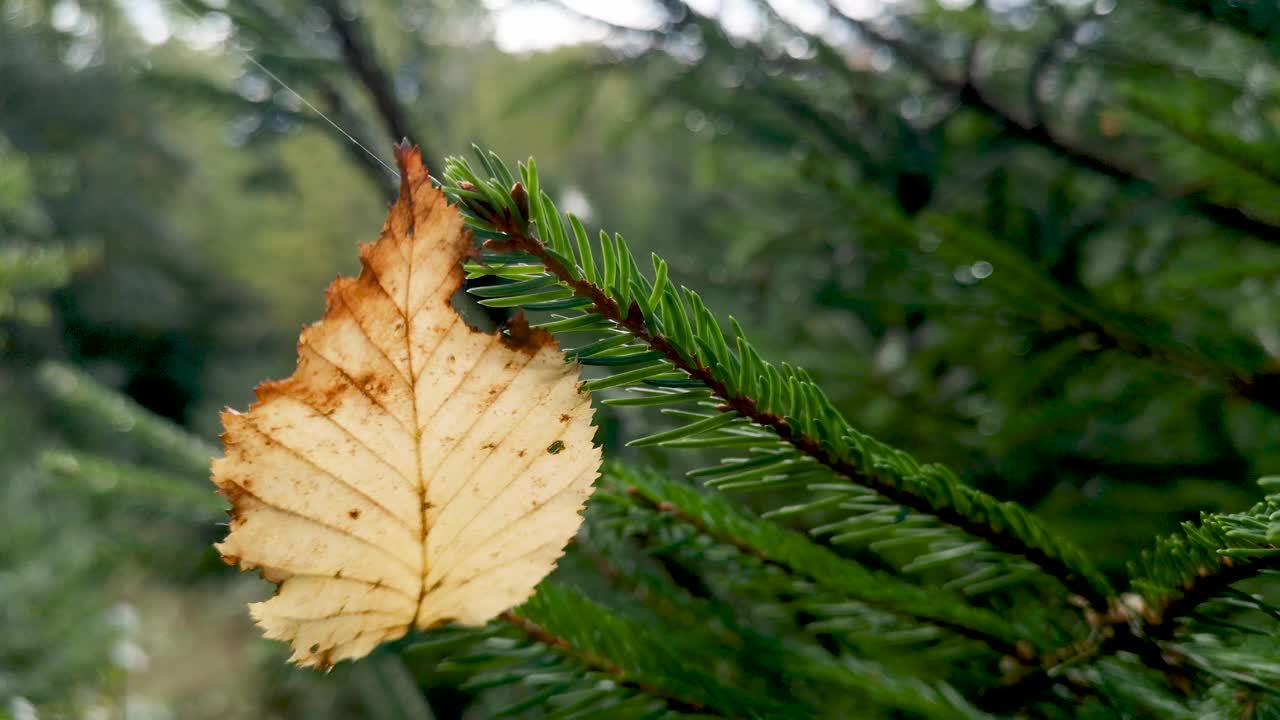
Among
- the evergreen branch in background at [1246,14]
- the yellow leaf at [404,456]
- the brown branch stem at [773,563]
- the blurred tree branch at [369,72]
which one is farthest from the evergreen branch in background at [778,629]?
the blurred tree branch at [369,72]

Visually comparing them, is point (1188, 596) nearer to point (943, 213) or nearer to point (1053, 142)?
point (943, 213)

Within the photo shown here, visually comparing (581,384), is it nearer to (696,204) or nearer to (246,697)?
(696,204)

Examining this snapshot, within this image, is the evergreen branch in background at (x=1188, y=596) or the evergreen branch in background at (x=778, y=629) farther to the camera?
the evergreen branch in background at (x=778, y=629)

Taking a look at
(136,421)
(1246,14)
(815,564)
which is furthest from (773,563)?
(136,421)

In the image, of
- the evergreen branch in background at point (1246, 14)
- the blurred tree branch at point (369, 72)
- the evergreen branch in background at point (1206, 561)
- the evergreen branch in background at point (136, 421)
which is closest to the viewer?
the evergreen branch in background at point (1206, 561)

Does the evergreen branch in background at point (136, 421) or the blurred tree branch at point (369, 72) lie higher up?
the blurred tree branch at point (369, 72)

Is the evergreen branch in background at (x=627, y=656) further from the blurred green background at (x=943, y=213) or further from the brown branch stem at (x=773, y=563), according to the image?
the blurred green background at (x=943, y=213)

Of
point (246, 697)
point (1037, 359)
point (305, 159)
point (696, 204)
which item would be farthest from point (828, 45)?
point (305, 159)

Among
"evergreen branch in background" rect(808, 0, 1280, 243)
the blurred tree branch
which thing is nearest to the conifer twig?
"evergreen branch in background" rect(808, 0, 1280, 243)
